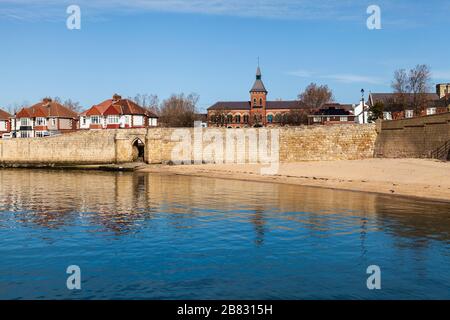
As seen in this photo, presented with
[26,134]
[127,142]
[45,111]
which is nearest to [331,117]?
[127,142]

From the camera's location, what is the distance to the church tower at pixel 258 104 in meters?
131

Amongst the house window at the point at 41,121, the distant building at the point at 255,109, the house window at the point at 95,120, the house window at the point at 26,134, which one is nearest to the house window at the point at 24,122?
the house window at the point at 26,134

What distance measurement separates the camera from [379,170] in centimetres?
4388

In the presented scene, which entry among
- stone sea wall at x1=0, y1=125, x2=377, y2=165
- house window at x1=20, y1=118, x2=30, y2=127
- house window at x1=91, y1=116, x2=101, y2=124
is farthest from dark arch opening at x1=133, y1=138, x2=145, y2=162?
house window at x1=20, y1=118, x2=30, y2=127

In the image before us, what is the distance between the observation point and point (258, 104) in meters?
132

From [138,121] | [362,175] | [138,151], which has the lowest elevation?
[362,175]

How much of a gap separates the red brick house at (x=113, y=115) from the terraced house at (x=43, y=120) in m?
5.04

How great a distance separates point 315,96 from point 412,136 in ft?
234

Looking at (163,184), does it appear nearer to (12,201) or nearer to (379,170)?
(12,201)

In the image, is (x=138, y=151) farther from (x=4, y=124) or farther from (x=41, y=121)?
(x=4, y=124)

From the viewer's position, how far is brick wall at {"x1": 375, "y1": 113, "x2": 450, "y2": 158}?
44688 millimetres

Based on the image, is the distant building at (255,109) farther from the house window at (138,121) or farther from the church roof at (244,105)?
the house window at (138,121)

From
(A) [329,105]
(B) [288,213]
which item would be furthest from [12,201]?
(A) [329,105]
